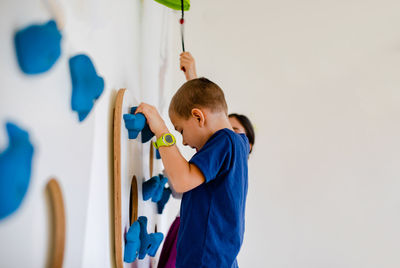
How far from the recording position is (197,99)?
68cm

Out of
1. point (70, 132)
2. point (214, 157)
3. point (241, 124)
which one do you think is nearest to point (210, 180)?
point (214, 157)

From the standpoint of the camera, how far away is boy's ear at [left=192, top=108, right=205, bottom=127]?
658 millimetres

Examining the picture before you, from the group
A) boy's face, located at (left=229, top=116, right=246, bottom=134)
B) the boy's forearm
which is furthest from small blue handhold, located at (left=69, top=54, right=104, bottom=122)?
boy's face, located at (left=229, top=116, right=246, bottom=134)

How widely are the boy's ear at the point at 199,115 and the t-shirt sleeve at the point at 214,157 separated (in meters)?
0.05

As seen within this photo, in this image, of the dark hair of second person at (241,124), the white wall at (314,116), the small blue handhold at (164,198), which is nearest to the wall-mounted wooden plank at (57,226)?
the small blue handhold at (164,198)

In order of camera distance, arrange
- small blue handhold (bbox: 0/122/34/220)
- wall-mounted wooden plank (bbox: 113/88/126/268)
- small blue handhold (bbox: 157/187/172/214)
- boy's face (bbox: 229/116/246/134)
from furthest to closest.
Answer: boy's face (bbox: 229/116/246/134) → small blue handhold (bbox: 157/187/172/214) → wall-mounted wooden plank (bbox: 113/88/126/268) → small blue handhold (bbox: 0/122/34/220)

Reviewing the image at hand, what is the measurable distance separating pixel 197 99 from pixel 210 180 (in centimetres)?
19

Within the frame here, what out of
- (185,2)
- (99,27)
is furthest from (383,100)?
(99,27)

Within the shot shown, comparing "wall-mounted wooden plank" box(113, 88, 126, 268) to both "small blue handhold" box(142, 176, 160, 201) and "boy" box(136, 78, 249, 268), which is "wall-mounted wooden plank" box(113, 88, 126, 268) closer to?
"boy" box(136, 78, 249, 268)

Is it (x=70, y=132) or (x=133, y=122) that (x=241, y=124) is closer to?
(x=133, y=122)

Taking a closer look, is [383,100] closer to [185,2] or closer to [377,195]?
[377,195]

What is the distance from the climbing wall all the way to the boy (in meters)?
0.12

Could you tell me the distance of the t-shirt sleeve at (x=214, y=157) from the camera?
1.93 feet

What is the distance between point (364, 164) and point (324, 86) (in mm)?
411
